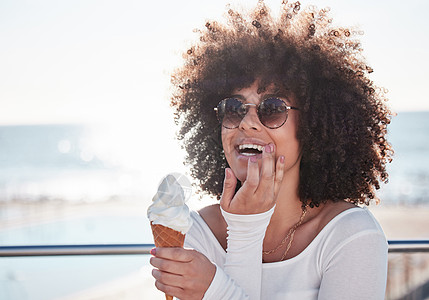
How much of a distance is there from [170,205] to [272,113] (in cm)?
74

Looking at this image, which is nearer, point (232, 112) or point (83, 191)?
point (232, 112)

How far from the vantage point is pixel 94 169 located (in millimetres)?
27234

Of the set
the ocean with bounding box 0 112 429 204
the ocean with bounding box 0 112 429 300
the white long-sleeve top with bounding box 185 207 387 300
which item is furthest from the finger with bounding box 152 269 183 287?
the ocean with bounding box 0 112 429 204

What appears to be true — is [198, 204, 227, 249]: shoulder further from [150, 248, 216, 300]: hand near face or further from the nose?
[150, 248, 216, 300]: hand near face

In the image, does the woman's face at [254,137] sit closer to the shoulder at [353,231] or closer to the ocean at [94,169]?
the shoulder at [353,231]

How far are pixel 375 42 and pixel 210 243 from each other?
105 ft

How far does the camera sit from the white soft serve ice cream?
159 cm

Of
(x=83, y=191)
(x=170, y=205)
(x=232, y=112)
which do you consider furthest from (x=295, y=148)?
(x=83, y=191)

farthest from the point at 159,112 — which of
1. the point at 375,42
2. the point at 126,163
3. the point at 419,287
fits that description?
the point at 419,287

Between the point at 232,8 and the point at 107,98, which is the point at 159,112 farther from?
the point at 232,8

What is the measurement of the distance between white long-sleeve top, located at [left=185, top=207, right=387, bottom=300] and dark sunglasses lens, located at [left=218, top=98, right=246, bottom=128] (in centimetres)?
53

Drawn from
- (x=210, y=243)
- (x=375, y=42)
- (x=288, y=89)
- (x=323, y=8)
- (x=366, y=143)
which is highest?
(x=375, y=42)

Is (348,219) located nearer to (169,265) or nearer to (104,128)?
(169,265)

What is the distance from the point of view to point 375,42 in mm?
31828
